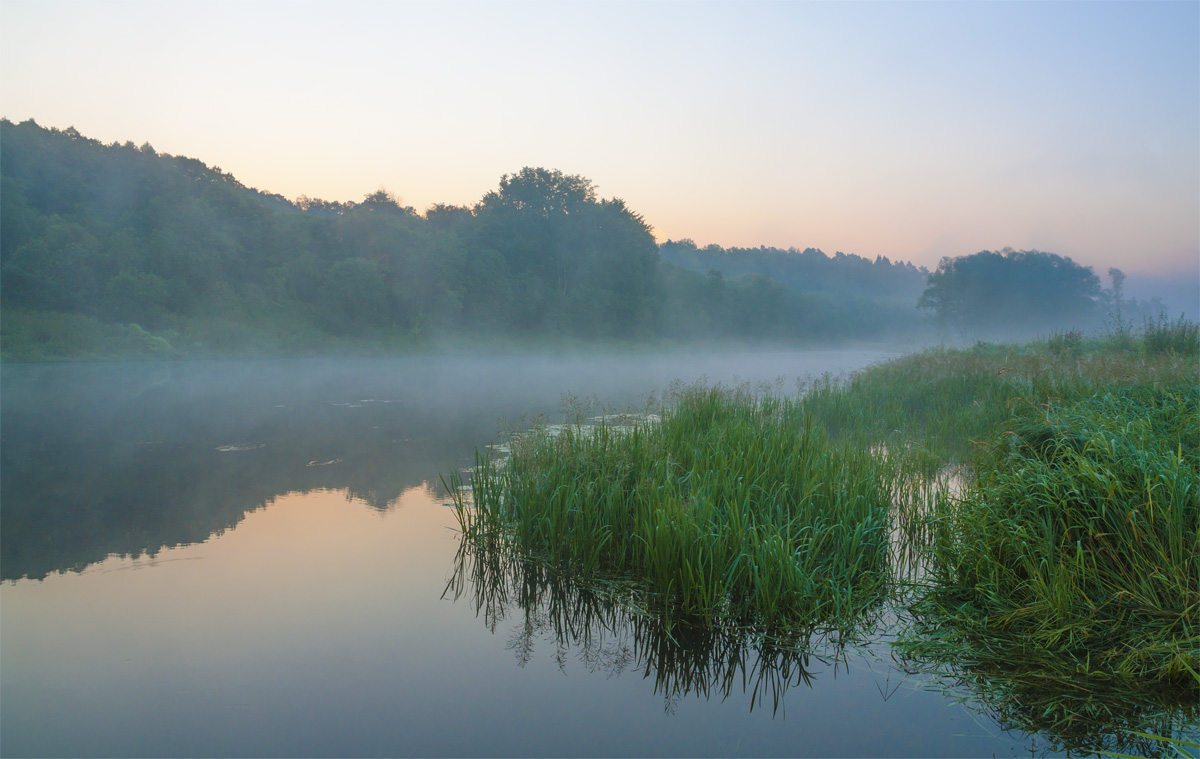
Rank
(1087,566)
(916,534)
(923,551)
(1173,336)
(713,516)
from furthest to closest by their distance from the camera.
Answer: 1. (1173,336)
2. (916,534)
3. (923,551)
4. (713,516)
5. (1087,566)

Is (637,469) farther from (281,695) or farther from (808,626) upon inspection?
(281,695)

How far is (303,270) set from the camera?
53125 mm

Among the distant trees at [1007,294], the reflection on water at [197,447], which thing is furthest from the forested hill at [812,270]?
the reflection on water at [197,447]

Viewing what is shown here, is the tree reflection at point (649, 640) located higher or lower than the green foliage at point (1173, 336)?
lower

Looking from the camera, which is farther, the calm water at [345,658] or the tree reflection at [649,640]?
the tree reflection at [649,640]

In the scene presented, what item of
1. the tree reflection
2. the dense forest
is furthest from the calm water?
the dense forest

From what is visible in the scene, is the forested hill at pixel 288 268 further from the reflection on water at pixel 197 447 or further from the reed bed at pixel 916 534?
the reed bed at pixel 916 534

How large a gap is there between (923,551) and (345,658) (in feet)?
16.1

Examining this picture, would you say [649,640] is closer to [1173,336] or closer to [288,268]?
[1173,336]

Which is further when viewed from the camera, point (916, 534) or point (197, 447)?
point (197, 447)

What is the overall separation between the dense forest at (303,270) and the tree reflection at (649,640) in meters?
40.9

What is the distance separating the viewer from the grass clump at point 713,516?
4594mm

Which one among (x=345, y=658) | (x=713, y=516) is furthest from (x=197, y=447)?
(x=713, y=516)

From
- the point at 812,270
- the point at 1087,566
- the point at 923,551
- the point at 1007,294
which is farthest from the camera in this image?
the point at 812,270
